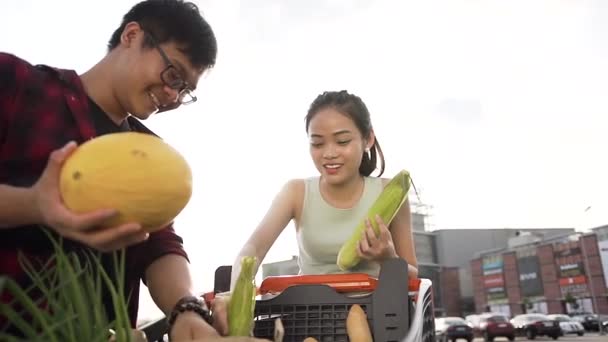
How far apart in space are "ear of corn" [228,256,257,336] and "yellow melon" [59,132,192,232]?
1.04 feet

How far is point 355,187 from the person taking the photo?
2.06 metres

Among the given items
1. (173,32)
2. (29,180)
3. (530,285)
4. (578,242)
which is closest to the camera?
(29,180)

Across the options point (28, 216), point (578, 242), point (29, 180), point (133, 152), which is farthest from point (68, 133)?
point (578, 242)

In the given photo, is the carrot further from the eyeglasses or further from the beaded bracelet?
the eyeglasses

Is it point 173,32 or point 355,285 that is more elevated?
point 173,32

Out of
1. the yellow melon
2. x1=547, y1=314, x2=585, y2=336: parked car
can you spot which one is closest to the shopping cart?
the yellow melon

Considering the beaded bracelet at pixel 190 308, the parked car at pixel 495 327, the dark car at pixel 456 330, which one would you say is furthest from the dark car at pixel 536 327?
the beaded bracelet at pixel 190 308

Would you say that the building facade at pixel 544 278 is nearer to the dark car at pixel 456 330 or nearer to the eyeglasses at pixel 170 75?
the dark car at pixel 456 330

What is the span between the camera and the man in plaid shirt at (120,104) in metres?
1.32

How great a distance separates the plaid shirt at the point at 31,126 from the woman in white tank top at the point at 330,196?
0.70 m

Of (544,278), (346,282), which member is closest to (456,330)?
(346,282)

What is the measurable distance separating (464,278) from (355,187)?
56036mm

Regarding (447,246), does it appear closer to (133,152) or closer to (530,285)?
(530,285)

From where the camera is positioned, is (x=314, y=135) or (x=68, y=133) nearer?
(x=68, y=133)
